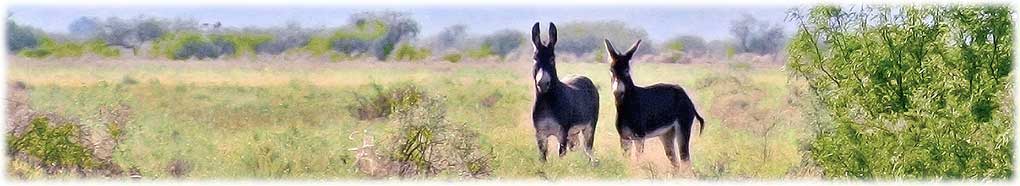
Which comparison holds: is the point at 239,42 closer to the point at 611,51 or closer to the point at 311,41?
the point at 311,41

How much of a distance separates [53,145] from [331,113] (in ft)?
5.46

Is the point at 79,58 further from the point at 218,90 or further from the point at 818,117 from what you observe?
the point at 818,117

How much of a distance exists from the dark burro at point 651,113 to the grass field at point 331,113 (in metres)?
0.07

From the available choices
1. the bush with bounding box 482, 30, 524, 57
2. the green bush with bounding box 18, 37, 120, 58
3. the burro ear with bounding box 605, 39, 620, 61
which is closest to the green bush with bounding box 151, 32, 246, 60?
the green bush with bounding box 18, 37, 120, 58

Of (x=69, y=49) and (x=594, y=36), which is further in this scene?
(x=69, y=49)

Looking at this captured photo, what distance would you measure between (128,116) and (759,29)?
3733 mm

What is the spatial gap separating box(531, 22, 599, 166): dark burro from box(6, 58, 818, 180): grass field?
0.08 meters

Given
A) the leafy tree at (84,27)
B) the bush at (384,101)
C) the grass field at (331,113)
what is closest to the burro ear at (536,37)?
the grass field at (331,113)

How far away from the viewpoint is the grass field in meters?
12.2

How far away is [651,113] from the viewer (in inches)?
484

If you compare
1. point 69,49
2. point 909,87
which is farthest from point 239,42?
point 909,87

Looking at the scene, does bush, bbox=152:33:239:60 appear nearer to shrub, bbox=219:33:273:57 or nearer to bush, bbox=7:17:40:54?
shrub, bbox=219:33:273:57

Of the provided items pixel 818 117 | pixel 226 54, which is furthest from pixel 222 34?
pixel 818 117

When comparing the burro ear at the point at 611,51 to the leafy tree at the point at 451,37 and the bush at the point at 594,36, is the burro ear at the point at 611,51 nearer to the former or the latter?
the bush at the point at 594,36
